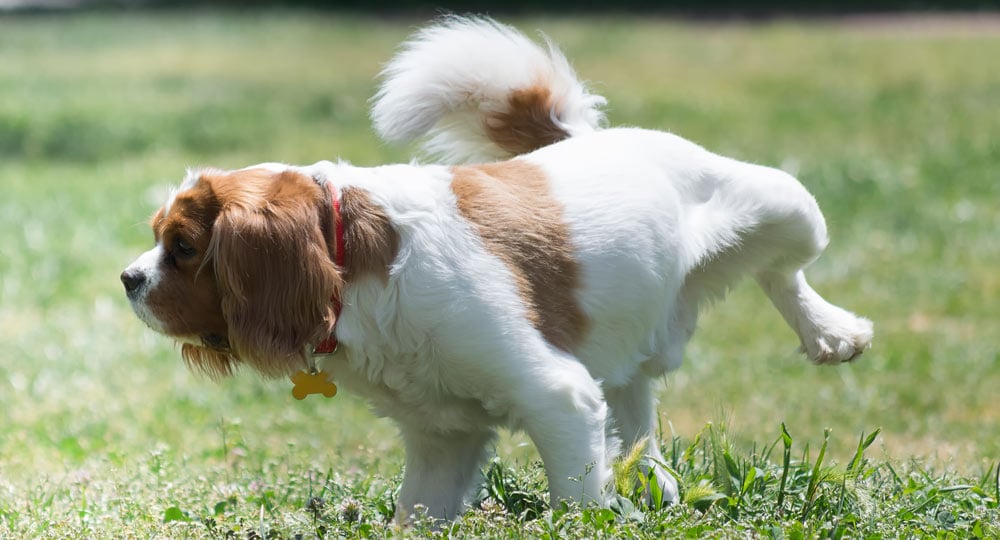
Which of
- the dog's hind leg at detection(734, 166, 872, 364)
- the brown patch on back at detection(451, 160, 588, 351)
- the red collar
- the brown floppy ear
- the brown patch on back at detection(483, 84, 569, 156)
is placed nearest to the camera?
the brown floppy ear

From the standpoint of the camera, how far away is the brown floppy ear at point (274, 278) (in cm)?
388

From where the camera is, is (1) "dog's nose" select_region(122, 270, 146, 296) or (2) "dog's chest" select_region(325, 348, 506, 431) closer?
(1) "dog's nose" select_region(122, 270, 146, 296)

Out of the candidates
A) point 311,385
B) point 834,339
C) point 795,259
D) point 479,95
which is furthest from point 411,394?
point 834,339

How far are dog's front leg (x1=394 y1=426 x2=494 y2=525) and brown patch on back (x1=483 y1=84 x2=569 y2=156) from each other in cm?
126

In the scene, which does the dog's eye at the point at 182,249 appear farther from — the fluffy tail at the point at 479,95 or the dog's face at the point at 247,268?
the fluffy tail at the point at 479,95

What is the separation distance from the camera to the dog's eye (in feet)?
13.0

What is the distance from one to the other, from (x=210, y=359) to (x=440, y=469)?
2.80 ft

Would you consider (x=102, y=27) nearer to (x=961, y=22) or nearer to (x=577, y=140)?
(x=961, y=22)

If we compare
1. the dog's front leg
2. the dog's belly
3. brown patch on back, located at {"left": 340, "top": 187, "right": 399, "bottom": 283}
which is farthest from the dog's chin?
the dog's belly

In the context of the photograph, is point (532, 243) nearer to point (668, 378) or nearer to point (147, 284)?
point (147, 284)

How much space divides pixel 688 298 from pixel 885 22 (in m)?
18.2

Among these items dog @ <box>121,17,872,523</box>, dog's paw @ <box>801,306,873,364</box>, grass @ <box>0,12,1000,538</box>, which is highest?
dog @ <box>121,17,872,523</box>

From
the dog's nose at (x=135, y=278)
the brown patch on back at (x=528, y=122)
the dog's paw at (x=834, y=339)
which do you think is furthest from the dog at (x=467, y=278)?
the dog's paw at (x=834, y=339)

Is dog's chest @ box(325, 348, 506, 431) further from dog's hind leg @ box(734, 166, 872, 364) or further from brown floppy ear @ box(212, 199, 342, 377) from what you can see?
dog's hind leg @ box(734, 166, 872, 364)
